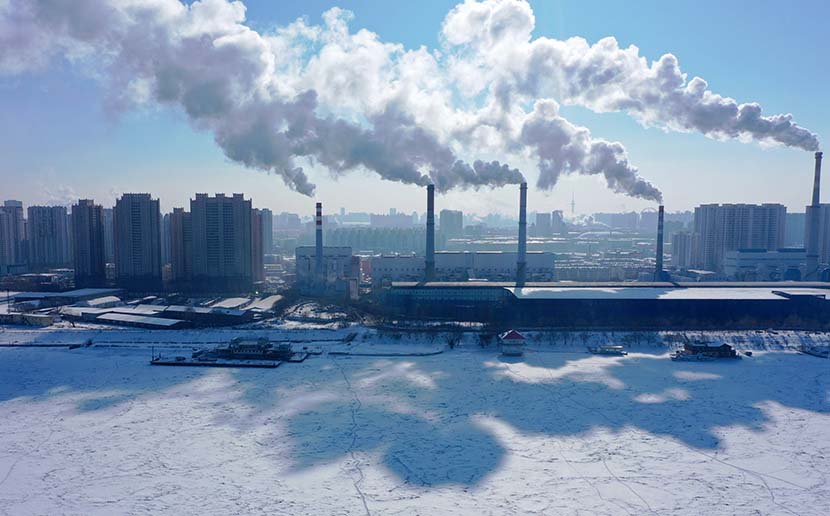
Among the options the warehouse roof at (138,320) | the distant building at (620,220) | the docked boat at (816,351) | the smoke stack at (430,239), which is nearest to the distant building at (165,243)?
the warehouse roof at (138,320)

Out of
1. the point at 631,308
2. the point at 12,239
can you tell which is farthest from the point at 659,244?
the point at 12,239

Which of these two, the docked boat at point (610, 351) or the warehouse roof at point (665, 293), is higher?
the warehouse roof at point (665, 293)

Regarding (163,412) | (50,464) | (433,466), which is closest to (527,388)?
(433,466)

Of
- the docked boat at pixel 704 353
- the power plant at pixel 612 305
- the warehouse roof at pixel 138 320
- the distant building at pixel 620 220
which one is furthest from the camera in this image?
the distant building at pixel 620 220

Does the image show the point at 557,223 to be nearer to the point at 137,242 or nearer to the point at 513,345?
the point at 137,242

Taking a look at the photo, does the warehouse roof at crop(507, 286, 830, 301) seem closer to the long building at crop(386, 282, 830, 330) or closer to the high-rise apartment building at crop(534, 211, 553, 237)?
the long building at crop(386, 282, 830, 330)

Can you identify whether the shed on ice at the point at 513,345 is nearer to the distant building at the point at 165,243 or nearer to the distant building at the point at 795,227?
the distant building at the point at 165,243

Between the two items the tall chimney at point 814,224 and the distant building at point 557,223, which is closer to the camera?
the tall chimney at point 814,224
